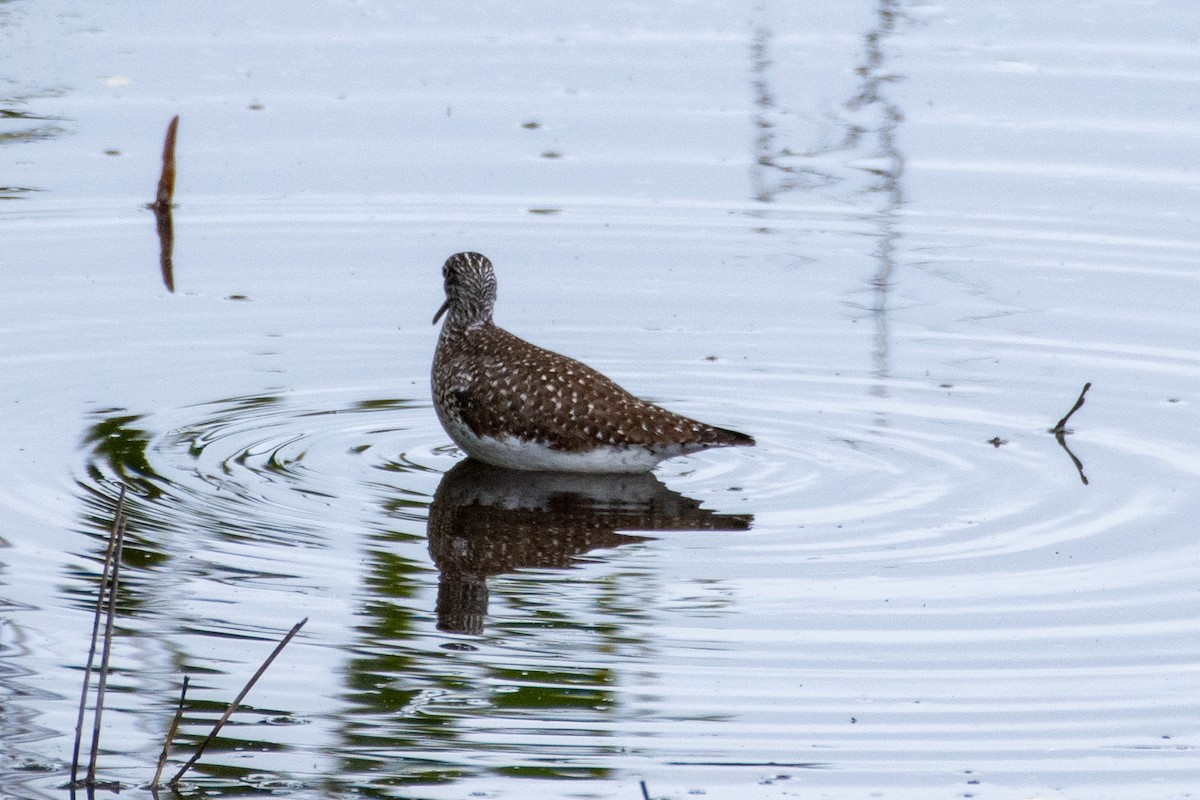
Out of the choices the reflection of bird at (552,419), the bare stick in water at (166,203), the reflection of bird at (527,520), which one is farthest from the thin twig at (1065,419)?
the bare stick in water at (166,203)

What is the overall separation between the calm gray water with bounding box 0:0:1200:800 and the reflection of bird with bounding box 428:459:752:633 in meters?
0.03

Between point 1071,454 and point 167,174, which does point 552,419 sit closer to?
point 1071,454

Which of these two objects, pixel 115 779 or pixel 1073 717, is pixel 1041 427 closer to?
pixel 1073 717

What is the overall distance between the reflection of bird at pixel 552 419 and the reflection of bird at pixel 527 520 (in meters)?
0.11

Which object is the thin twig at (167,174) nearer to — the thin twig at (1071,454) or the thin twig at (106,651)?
the thin twig at (1071,454)

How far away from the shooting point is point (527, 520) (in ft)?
28.4

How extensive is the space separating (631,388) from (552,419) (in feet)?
4.65

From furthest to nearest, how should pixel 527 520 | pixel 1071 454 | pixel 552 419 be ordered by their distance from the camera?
pixel 1071 454 → pixel 552 419 → pixel 527 520

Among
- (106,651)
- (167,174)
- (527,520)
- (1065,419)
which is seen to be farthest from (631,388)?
(106,651)

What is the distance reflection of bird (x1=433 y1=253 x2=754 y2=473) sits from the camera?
29.7ft

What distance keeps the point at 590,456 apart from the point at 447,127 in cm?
659

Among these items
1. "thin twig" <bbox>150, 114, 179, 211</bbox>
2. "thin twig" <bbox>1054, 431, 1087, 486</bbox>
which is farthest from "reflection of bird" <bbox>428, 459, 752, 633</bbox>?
"thin twig" <bbox>150, 114, 179, 211</bbox>

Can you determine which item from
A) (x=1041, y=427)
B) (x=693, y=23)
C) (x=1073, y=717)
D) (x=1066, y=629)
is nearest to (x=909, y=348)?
(x=1041, y=427)

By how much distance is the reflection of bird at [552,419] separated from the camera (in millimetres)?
9055
